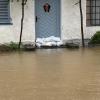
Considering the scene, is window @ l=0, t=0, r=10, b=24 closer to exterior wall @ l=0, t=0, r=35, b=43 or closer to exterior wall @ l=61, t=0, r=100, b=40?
exterior wall @ l=0, t=0, r=35, b=43

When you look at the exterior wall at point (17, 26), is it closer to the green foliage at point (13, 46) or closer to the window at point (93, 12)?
the green foliage at point (13, 46)

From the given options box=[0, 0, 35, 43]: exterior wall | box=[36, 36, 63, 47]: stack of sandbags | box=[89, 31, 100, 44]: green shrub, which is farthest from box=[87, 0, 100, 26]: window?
box=[0, 0, 35, 43]: exterior wall

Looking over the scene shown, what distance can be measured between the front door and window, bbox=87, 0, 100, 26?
129 centimetres

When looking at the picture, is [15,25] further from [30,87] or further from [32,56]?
[30,87]

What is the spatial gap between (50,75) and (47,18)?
7774mm

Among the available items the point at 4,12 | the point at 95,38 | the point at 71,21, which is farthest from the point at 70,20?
the point at 4,12

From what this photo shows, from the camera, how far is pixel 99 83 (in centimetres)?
1134

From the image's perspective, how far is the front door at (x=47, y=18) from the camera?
19.8m

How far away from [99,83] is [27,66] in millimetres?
3226

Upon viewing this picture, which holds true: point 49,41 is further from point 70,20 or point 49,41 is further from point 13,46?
point 13,46

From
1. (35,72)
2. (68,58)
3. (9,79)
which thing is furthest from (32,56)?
(9,79)

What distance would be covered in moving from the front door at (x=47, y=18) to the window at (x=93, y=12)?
129 cm

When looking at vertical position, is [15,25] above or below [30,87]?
above

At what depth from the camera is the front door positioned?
781 inches
